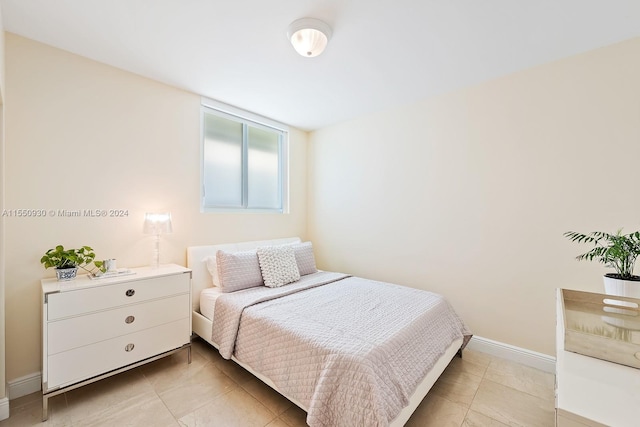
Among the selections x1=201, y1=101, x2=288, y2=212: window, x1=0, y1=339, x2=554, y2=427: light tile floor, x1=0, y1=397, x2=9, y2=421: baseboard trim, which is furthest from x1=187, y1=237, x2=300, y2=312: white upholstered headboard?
x1=0, y1=397, x2=9, y2=421: baseboard trim

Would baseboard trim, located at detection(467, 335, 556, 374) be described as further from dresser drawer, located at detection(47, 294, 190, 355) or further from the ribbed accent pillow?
dresser drawer, located at detection(47, 294, 190, 355)

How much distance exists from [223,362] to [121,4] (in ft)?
8.72

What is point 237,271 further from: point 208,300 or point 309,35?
point 309,35

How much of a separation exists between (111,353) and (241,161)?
2.21 meters

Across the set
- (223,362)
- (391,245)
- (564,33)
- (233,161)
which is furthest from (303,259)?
(564,33)

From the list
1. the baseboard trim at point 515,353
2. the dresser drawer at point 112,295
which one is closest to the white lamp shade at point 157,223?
the dresser drawer at point 112,295

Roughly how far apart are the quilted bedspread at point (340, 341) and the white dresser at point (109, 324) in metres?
0.35

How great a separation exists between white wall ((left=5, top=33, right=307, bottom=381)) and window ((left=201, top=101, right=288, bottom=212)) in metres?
0.18

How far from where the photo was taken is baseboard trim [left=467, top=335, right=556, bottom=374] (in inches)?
83.6

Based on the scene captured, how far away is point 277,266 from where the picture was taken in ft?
8.66

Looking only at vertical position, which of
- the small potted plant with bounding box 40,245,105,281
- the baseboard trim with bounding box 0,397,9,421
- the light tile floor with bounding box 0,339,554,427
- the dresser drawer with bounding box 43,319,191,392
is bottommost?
the light tile floor with bounding box 0,339,554,427

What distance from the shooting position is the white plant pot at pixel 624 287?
1.37 metres

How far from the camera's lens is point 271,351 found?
1.71m

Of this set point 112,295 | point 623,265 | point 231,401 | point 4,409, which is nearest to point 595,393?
point 623,265
